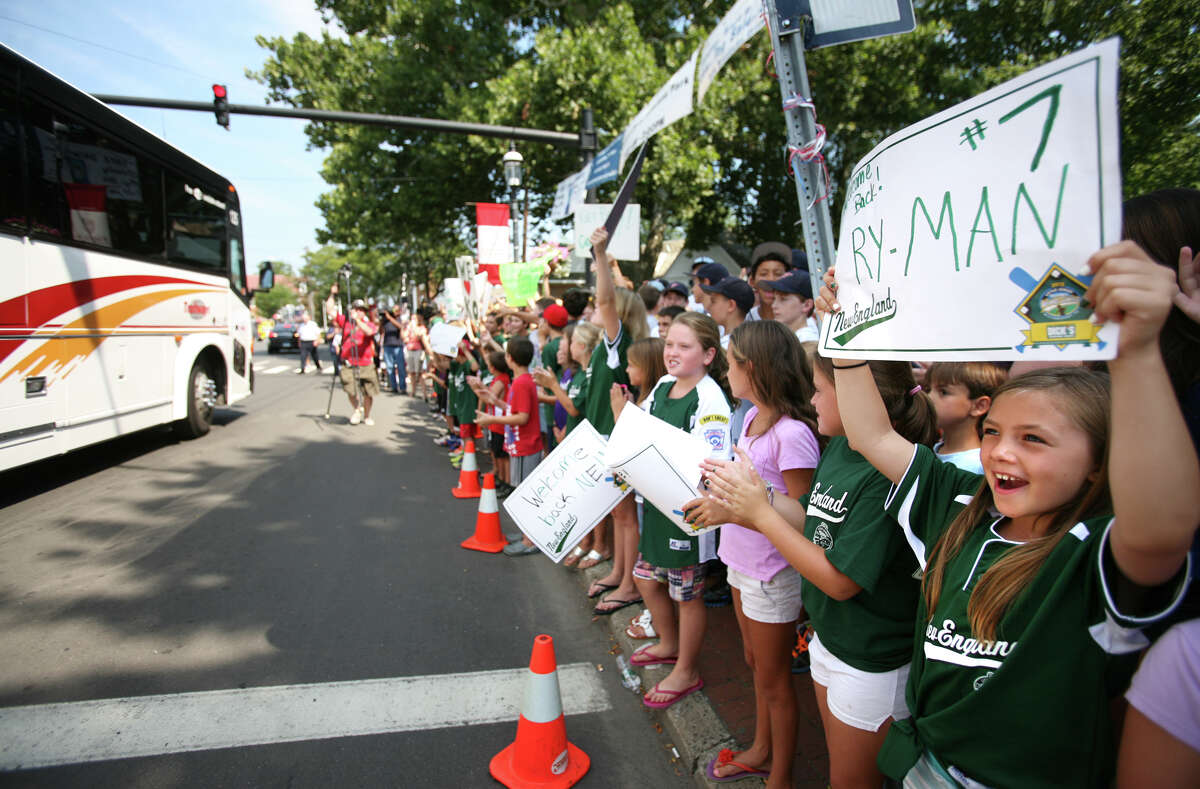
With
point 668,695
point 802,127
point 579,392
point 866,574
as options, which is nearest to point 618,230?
point 579,392

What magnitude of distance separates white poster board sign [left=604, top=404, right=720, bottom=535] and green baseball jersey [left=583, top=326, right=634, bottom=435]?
1.64 meters

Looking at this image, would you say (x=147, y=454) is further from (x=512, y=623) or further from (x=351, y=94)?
(x=351, y=94)

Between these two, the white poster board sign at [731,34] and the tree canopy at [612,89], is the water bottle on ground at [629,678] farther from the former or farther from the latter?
the tree canopy at [612,89]

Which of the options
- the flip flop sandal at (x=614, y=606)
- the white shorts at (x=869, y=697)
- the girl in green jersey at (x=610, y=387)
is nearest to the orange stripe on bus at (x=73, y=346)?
the girl in green jersey at (x=610, y=387)

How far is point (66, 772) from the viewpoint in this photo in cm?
250

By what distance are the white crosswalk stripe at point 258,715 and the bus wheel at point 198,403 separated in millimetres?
6440

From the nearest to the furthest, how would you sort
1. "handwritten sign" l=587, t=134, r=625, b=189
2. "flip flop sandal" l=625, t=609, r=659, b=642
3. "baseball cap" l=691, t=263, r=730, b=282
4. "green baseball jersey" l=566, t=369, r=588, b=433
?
"flip flop sandal" l=625, t=609, r=659, b=642
"green baseball jersey" l=566, t=369, r=588, b=433
"baseball cap" l=691, t=263, r=730, b=282
"handwritten sign" l=587, t=134, r=625, b=189

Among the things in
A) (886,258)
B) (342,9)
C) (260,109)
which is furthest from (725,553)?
(342,9)

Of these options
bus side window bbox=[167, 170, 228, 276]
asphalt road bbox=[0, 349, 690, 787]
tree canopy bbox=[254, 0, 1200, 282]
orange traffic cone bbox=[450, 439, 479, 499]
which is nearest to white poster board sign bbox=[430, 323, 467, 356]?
orange traffic cone bbox=[450, 439, 479, 499]

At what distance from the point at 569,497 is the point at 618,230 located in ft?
11.3

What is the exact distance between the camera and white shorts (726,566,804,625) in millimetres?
2346

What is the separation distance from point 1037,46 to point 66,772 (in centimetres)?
1820

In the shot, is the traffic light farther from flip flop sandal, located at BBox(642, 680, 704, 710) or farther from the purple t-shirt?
the purple t-shirt

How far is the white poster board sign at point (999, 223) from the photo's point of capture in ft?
3.06
